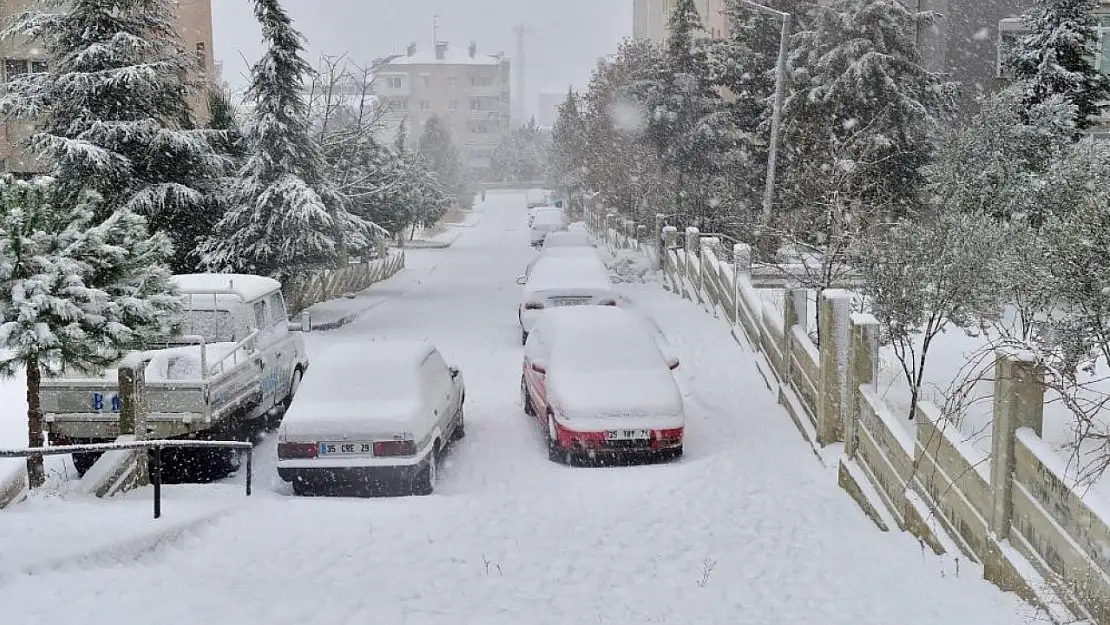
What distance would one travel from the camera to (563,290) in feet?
63.5

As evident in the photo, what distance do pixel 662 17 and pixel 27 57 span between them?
55.3m

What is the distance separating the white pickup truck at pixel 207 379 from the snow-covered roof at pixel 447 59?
120579 mm

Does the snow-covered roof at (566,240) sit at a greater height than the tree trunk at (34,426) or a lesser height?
greater

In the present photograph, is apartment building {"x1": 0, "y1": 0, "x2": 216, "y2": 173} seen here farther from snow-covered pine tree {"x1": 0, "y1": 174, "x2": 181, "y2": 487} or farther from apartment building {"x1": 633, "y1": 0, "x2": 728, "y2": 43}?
apartment building {"x1": 633, "y1": 0, "x2": 728, "y2": 43}

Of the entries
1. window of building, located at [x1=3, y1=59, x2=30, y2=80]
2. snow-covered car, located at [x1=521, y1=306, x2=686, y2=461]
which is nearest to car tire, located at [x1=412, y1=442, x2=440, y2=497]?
snow-covered car, located at [x1=521, y1=306, x2=686, y2=461]

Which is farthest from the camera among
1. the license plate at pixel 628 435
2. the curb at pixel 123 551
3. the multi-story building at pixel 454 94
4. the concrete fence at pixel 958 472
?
the multi-story building at pixel 454 94

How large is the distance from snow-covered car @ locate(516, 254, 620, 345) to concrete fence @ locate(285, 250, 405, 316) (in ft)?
23.6

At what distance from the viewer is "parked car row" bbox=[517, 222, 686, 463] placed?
11562 mm

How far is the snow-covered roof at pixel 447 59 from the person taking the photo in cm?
13112

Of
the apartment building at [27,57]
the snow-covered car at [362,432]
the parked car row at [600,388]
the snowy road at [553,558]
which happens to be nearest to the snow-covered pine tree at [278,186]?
the apartment building at [27,57]

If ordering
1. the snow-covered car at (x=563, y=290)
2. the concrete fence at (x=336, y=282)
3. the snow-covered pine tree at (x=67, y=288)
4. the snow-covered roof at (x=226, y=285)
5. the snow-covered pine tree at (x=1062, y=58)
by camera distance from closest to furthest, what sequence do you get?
1. the snow-covered pine tree at (x=67, y=288)
2. the snow-covered roof at (x=226, y=285)
3. the snow-covered car at (x=563, y=290)
4. the snow-covered pine tree at (x=1062, y=58)
5. the concrete fence at (x=336, y=282)

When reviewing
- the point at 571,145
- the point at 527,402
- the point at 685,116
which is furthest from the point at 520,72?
the point at 527,402

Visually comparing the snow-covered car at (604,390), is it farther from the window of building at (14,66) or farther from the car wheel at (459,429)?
the window of building at (14,66)

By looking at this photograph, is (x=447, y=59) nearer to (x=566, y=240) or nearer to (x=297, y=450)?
(x=566, y=240)
